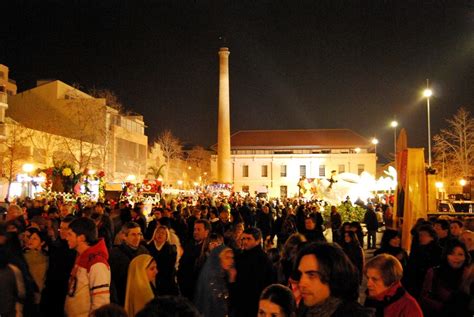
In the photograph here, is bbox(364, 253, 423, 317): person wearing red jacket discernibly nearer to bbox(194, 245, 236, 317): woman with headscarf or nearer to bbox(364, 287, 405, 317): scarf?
bbox(364, 287, 405, 317): scarf

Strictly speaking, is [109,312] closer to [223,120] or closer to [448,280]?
[448,280]

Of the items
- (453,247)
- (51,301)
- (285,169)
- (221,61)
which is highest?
(221,61)

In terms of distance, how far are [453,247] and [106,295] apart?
11.9ft

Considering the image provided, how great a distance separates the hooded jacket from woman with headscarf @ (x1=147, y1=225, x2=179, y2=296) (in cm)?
193

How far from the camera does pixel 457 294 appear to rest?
15.5 feet

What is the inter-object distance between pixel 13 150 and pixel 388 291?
3792 cm

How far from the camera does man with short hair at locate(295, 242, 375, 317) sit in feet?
9.33

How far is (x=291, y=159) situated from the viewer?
84438mm

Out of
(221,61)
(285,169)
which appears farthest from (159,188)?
(285,169)

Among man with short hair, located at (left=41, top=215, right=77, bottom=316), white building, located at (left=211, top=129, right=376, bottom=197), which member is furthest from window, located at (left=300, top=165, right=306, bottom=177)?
man with short hair, located at (left=41, top=215, right=77, bottom=316)

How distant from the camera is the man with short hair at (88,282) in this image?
15.5 feet

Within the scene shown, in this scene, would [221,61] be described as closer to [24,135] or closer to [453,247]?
[24,135]

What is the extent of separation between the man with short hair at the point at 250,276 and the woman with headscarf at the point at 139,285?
108cm

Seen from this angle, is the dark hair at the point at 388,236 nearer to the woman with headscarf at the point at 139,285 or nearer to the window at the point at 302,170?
the woman with headscarf at the point at 139,285
